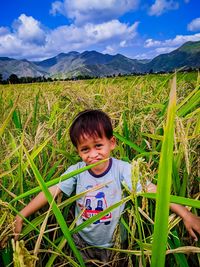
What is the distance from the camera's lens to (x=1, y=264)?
1.38 meters

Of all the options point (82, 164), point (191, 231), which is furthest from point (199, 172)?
point (82, 164)

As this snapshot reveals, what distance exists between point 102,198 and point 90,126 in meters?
0.41

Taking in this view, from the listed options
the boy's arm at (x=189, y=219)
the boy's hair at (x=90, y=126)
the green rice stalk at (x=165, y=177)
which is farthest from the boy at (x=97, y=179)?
the green rice stalk at (x=165, y=177)

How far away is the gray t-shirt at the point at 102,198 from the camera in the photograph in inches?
67.5

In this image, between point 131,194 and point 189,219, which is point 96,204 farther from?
point 131,194

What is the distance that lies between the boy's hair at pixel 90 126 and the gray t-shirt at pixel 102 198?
17 centimetres

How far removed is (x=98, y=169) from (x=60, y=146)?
0.34m

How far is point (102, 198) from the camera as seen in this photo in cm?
173

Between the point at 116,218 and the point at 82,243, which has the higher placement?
the point at 116,218

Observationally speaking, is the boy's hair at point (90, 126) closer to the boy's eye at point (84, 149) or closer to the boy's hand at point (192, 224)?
the boy's eye at point (84, 149)

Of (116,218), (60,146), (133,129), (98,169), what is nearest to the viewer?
(116,218)

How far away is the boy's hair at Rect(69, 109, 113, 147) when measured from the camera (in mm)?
1748

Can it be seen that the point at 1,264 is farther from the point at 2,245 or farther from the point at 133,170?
the point at 133,170

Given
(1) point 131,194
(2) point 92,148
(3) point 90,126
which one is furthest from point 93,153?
(1) point 131,194
